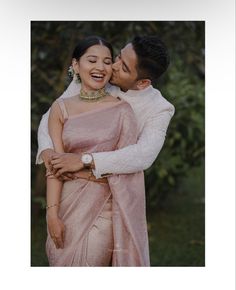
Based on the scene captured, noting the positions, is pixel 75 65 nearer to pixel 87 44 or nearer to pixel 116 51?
pixel 87 44

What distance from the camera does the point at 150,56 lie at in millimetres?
3830

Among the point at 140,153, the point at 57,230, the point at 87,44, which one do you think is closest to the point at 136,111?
the point at 140,153

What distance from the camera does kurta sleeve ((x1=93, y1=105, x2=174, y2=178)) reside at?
3.78 meters

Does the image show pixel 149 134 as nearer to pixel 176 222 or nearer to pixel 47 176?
pixel 47 176

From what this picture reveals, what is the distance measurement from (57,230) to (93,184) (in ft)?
1.12

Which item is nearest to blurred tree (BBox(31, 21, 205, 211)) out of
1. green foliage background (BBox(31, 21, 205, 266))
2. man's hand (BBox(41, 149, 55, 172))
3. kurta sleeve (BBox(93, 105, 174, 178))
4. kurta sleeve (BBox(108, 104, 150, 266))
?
green foliage background (BBox(31, 21, 205, 266))

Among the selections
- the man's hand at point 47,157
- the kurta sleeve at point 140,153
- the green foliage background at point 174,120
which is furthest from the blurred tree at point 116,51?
the kurta sleeve at point 140,153

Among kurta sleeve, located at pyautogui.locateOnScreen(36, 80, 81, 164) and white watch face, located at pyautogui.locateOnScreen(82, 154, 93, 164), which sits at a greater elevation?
kurta sleeve, located at pyautogui.locateOnScreen(36, 80, 81, 164)

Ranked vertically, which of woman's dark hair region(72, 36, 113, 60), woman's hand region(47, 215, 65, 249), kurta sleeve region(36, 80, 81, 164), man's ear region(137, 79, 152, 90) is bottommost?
woman's hand region(47, 215, 65, 249)

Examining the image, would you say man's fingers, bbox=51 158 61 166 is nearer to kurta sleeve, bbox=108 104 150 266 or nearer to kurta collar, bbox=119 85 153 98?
kurta sleeve, bbox=108 104 150 266

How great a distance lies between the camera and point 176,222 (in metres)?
5.04

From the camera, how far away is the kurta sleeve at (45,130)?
3848 millimetres
